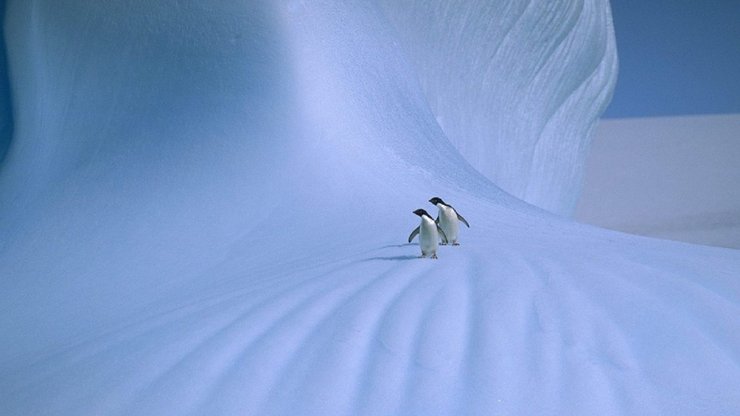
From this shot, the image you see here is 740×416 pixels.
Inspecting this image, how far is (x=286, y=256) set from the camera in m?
3.97

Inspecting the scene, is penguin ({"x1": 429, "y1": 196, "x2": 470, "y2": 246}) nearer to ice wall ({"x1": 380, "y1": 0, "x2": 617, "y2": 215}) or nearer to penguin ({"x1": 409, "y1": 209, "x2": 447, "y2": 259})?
penguin ({"x1": 409, "y1": 209, "x2": 447, "y2": 259})

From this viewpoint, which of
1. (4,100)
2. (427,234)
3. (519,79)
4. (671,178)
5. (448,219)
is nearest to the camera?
(427,234)

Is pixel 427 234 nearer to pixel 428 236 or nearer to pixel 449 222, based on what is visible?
pixel 428 236

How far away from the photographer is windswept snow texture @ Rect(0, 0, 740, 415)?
8.77 ft

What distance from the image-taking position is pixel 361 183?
469cm

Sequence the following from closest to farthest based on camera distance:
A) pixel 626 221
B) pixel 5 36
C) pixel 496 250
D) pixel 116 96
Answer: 1. pixel 496 250
2. pixel 116 96
3. pixel 5 36
4. pixel 626 221

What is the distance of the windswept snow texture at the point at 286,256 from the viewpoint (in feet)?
8.77

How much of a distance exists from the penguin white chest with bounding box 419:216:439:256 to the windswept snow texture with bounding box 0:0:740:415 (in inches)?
4.2

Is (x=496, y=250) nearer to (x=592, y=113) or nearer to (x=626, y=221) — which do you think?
(x=592, y=113)

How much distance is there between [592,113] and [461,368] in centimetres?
835

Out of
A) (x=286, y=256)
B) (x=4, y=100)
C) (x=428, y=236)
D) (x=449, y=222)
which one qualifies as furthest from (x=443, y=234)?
(x=4, y=100)

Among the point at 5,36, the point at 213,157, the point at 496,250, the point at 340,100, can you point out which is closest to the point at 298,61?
the point at 340,100

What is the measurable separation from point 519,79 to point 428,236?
5279mm

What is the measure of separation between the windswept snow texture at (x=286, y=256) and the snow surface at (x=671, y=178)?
26.9 ft
